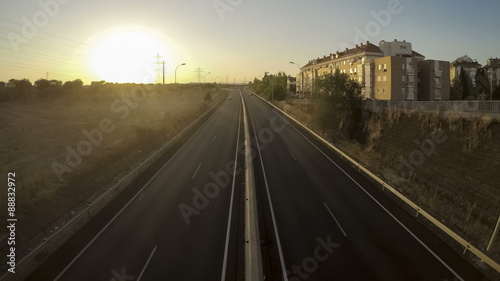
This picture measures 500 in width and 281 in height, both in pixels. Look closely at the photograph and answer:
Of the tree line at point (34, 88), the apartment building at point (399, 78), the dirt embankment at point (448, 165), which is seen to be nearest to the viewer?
the dirt embankment at point (448, 165)

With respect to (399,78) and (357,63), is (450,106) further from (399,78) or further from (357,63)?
(357,63)

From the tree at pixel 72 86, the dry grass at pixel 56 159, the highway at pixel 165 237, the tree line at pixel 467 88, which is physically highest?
the tree at pixel 72 86

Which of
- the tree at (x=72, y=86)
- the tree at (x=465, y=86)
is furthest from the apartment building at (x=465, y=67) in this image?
the tree at (x=72, y=86)

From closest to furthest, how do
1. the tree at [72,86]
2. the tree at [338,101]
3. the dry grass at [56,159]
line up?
the dry grass at [56,159] < the tree at [338,101] < the tree at [72,86]

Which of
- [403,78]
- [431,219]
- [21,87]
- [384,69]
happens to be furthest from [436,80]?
[21,87]

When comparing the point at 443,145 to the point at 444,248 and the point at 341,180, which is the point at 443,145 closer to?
the point at 341,180

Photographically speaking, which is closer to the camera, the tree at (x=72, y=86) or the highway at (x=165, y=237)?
the highway at (x=165, y=237)

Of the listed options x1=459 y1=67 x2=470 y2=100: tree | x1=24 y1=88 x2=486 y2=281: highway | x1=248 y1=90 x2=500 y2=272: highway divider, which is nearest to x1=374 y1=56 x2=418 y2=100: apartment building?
x1=459 y1=67 x2=470 y2=100: tree

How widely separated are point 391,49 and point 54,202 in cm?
8284

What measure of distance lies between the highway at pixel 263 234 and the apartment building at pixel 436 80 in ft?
176

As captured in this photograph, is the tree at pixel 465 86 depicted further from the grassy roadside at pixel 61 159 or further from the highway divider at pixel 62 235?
the highway divider at pixel 62 235

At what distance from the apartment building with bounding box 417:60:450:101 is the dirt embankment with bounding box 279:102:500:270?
41398 mm

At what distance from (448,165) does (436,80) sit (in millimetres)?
53823

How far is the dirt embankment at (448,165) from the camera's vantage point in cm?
1709
